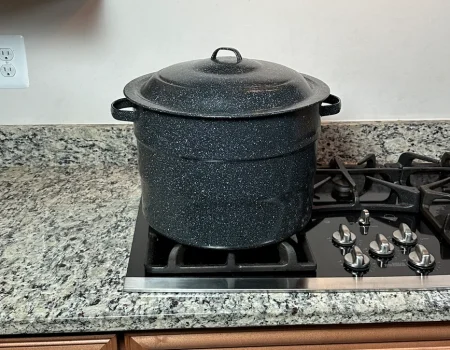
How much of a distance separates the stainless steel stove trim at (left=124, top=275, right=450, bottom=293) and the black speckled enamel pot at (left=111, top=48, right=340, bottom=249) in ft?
0.22

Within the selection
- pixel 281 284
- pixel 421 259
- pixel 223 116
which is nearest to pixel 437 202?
pixel 421 259

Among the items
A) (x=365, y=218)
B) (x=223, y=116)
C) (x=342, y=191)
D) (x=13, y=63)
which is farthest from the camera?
(x=13, y=63)

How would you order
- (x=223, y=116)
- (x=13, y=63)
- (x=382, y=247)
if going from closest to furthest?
(x=223, y=116) < (x=382, y=247) < (x=13, y=63)

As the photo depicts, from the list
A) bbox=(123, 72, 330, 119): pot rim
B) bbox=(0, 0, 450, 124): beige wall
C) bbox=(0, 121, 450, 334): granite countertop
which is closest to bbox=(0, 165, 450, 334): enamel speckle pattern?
bbox=(0, 121, 450, 334): granite countertop

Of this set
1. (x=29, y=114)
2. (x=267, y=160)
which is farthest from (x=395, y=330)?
(x=29, y=114)

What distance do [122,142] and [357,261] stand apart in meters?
0.65

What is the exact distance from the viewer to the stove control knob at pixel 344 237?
885 mm

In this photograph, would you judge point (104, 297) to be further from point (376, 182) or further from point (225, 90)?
point (376, 182)

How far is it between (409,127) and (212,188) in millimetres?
682

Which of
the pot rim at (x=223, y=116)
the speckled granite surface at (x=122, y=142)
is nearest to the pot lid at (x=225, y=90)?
the pot rim at (x=223, y=116)

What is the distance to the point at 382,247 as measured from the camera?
85 centimetres

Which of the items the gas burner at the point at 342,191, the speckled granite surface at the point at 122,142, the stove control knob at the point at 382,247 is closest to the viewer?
the stove control knob at the point at 382,247

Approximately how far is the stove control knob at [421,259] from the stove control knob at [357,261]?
0.07 metres

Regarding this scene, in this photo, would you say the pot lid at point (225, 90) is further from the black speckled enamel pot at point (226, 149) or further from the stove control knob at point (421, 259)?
the stove control knob at point (421, 259)
